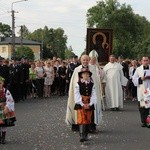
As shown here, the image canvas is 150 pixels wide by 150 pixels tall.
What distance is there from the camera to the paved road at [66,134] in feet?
36.2

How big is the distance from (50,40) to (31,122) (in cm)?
13559

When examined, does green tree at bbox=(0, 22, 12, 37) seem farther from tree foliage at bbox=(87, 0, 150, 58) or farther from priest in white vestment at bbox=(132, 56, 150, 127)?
priest in white vestment at bbox=(132, 56, 150, 127)

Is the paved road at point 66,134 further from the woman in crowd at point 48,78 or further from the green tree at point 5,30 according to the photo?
the green tree at point 5,30

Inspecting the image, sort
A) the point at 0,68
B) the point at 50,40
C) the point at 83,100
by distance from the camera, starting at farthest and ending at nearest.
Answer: the point at 50,40 → the point at 0,68 → the point at 83,100

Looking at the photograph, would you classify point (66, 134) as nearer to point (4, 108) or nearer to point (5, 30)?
point (4, 108)

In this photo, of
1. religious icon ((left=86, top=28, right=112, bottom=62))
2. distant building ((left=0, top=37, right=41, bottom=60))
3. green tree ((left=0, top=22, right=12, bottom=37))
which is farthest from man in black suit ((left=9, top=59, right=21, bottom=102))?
green tree ((left=0, top=22, right=12, bottom=37))

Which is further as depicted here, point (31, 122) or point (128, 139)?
point (31, 122)

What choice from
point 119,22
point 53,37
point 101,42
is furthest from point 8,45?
point 101,42

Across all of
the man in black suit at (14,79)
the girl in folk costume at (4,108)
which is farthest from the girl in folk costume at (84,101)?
the man in black suit at (14,79)

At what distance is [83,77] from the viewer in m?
11.8

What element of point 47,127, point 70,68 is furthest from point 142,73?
point 70,68

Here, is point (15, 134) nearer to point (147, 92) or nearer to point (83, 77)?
point (83, 77)

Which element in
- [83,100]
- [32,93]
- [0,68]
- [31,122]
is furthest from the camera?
[32,93]

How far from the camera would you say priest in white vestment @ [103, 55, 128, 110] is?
1944cm
